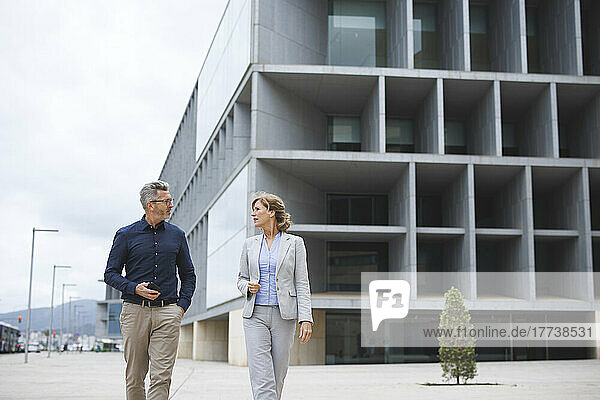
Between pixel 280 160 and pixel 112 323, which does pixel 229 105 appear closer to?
pixel 280 160

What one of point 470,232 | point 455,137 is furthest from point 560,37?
point 470,232

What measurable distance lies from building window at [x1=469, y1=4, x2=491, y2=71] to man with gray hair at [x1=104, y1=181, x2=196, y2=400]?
3146cm

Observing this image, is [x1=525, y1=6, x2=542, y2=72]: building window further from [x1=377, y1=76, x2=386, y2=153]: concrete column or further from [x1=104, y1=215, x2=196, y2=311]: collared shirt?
[x1=104, y1=215, x2=196, y2=311]: collared shirt

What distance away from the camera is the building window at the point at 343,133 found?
35.6m

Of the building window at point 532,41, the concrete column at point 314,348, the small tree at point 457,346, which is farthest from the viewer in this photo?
the building window at point 532,41

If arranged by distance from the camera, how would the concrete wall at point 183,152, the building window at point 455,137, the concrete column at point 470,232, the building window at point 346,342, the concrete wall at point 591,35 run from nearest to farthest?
1. the concrete column at point 470,232
2. the building window at point 346,342
3. the concrete wall at point 591,35
4. the building window at point 455,137
5. the concrete wall at point 183,152

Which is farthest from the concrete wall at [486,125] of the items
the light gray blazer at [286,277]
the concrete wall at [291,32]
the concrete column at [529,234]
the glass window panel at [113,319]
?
the glass window panel at [113,319]

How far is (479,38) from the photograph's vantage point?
117ft

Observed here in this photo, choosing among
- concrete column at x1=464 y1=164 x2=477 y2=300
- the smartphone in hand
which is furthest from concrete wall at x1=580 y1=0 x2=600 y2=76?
the smartphone in hand

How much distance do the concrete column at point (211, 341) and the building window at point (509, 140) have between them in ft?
68.5

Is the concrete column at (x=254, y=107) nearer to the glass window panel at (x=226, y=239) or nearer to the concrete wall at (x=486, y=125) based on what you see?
the glass window panel at (x=226, y=239)

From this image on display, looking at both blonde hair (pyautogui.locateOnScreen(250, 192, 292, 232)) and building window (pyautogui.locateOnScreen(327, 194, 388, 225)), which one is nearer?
blonde hair (pyautogui.locateOnScreen(250, 192, 292, 232))

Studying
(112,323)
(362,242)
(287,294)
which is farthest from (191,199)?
(112,323)

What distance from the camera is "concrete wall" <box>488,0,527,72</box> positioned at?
32.5m
